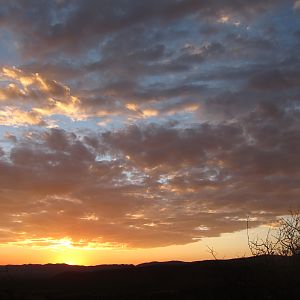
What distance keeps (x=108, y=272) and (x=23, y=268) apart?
68.1 metres

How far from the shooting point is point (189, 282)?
41.4 meters

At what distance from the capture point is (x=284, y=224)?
22703 millimetres

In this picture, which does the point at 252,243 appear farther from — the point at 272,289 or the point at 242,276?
the point at 242,276

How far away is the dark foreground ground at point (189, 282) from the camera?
22.5 m

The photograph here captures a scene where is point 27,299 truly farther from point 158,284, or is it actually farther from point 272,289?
point 158,284

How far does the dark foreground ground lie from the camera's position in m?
22.5

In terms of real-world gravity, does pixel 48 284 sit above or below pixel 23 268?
below

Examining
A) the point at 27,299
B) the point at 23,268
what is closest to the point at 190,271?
the point at 27,299

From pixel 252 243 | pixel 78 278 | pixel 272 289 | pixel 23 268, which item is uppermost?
pixel 23 268

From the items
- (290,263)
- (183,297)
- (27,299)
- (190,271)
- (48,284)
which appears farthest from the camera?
(48,284)

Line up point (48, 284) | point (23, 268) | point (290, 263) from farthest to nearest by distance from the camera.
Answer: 1. point (23, 268)
2. point (48, 284)
3. point (290, 263)

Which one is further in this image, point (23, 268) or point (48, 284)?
point (23, 268)

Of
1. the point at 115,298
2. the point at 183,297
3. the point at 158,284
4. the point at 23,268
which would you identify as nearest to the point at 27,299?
the point at 115,298

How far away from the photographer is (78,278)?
53219mm
